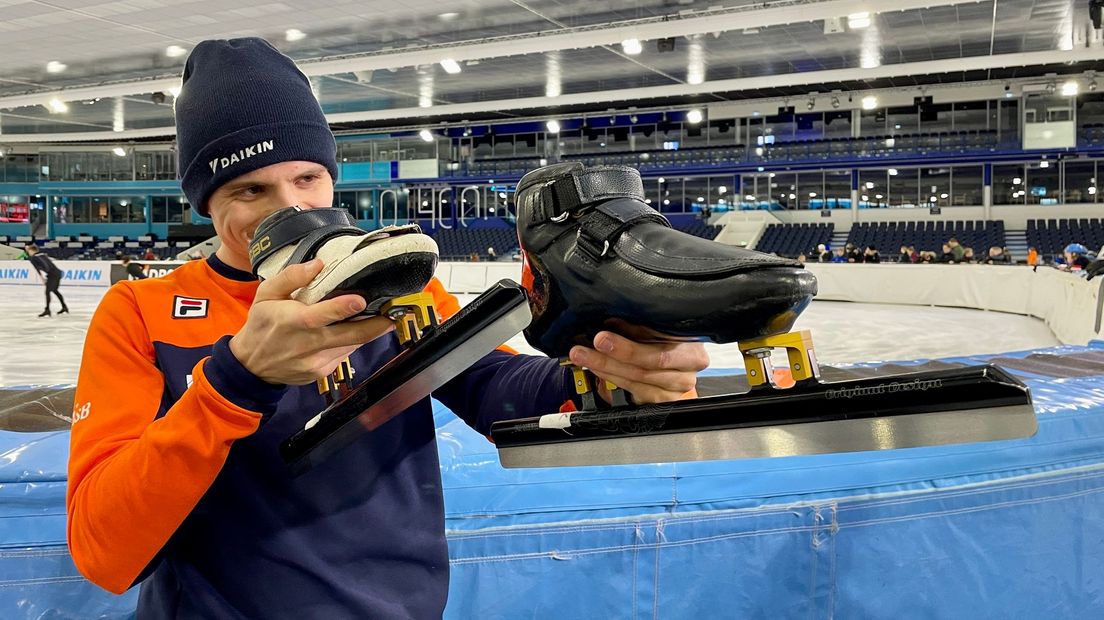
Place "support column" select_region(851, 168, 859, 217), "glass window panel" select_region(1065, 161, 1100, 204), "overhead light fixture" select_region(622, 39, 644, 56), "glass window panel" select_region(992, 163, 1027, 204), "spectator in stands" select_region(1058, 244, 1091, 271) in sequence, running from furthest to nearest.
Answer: "support column" select_region(851, 168, 859, 217) → "glass window panel" select_region(992, 163, 1027, 204) → "glass window panel" select_region(1065, 161, 1100, 204) → "overhead light fixture" select_region(622, 39, 644, 56) → "spectator in stands" select_region(1058, 244, 1091, 271)

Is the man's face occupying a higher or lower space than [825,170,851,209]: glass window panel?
lower

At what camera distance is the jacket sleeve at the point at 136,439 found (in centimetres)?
75

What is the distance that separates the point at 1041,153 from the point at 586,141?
14.4 m

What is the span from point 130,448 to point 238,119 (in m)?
0.40

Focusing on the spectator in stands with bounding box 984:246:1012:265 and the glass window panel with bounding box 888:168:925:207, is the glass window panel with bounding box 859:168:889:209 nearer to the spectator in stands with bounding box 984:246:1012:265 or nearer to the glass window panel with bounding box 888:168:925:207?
the glass window panel with bounding box 888:168:925:207

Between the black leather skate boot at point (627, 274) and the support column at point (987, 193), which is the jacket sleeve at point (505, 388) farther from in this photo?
the support column at point (987, 193)

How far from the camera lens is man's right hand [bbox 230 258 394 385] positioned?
69 cm

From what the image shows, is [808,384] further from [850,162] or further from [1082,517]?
[850,162]

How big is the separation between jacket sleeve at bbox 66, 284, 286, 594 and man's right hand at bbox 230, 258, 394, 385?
1.1 inches

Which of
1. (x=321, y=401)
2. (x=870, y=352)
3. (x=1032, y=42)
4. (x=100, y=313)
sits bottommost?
(x=870, y=352)

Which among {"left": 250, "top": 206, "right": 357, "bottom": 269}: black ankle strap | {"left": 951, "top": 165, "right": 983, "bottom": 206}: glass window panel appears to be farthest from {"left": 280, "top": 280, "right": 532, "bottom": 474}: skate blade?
{"left": 951, "top": 165, "right": 983, "bottom": 206}: glass window panel

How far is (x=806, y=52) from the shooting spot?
18.1 m

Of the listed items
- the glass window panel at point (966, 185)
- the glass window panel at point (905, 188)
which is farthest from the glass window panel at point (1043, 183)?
the glass window panel at point (905, 188)

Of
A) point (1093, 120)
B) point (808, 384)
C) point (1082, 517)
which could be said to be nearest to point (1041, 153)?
point (1093, 120)
